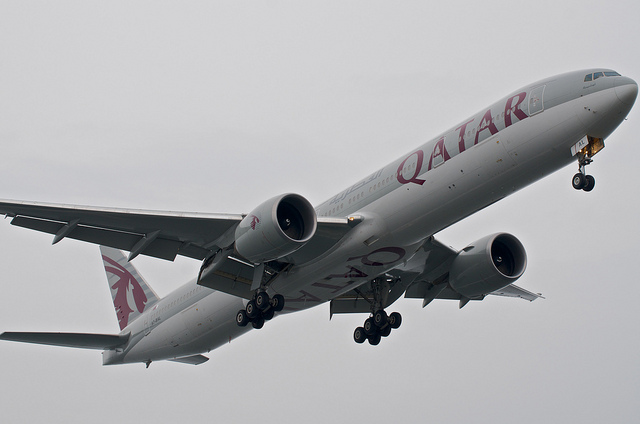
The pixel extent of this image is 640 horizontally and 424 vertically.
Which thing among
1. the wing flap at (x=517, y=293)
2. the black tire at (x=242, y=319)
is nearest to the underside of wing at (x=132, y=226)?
the black tire at (x=242, y=319)

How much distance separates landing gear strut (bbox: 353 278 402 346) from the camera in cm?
2678

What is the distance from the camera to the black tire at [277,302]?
23.7 metres

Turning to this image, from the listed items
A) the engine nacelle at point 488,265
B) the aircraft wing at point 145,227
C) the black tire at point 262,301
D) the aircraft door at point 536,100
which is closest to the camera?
the aircraft door at point 536,100

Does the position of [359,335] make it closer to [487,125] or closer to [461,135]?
[461,135]

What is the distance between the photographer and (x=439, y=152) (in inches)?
820

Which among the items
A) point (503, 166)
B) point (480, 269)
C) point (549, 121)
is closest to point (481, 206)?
point (503, 166)

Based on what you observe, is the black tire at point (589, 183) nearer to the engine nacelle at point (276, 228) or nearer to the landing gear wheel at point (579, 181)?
the landing gear wheel at point (579, 181)

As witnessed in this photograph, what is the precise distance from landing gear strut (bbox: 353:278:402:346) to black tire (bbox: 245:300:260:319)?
5.09 meters

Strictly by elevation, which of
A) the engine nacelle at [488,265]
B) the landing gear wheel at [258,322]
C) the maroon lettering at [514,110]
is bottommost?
Answer: the landing gear wheel at [258,322]

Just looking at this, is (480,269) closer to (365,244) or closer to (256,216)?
(365,244)

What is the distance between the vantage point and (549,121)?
1917cm

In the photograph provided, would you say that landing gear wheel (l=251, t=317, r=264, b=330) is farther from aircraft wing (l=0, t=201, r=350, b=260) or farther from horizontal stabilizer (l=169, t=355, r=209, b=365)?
horizontal stabilizer (l=169, t=355, r=209, b=365)

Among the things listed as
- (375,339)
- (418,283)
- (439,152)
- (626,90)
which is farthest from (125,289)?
(626,90)

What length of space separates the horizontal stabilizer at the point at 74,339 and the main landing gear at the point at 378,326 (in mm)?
9606
